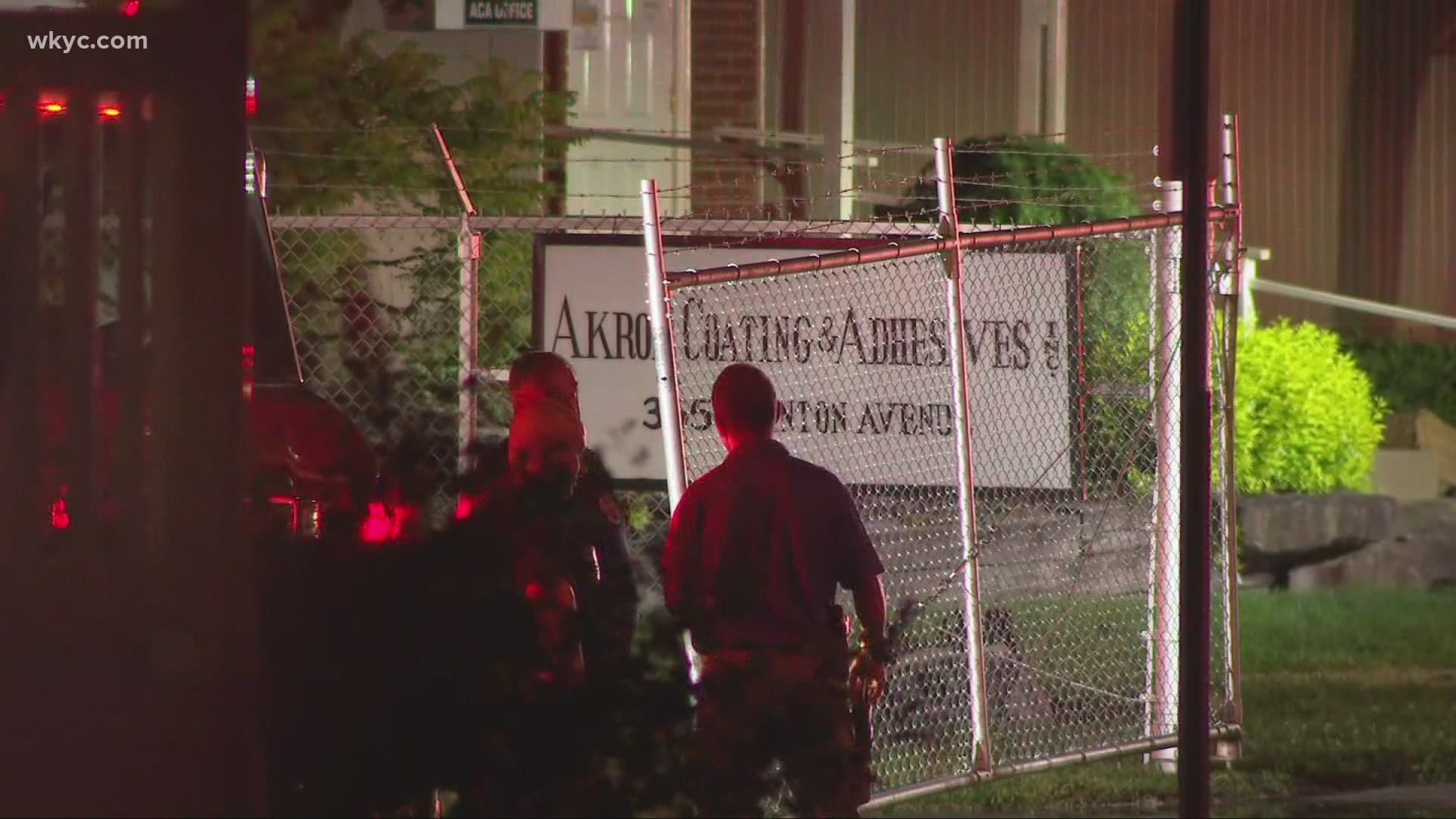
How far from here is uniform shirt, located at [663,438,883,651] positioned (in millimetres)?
5746

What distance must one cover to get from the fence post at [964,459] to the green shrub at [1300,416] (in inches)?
304

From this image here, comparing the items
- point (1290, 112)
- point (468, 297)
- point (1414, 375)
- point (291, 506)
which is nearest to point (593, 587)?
point (291, 506)

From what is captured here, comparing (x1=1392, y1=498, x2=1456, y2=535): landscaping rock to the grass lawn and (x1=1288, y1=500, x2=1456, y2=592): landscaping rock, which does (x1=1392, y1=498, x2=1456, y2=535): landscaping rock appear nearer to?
(x1=1288, y1=500, x2=1456, y2=592): landscaping rock

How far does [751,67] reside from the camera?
591 inches

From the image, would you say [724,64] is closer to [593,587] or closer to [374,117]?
[374,117]

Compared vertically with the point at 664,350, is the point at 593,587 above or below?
below

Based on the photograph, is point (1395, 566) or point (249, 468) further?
point (1395, 566)

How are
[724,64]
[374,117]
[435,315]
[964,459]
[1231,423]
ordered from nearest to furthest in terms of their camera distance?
1. [964,459]
2. [1231,423]
3. [435,315]
4. [374,117]
5. [724,64]

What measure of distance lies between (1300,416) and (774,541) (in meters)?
10.2

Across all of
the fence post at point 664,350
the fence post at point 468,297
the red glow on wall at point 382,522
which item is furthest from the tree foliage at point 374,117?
the red glow on wall at point 382,522

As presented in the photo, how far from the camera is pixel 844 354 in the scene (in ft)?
24.6

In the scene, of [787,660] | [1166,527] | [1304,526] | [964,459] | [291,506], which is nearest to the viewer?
[291,506]

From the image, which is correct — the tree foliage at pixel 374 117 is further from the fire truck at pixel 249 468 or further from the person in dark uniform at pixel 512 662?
the person in dark uniform at pixel 512 662

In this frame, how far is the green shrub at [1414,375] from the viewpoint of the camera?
1806cm
